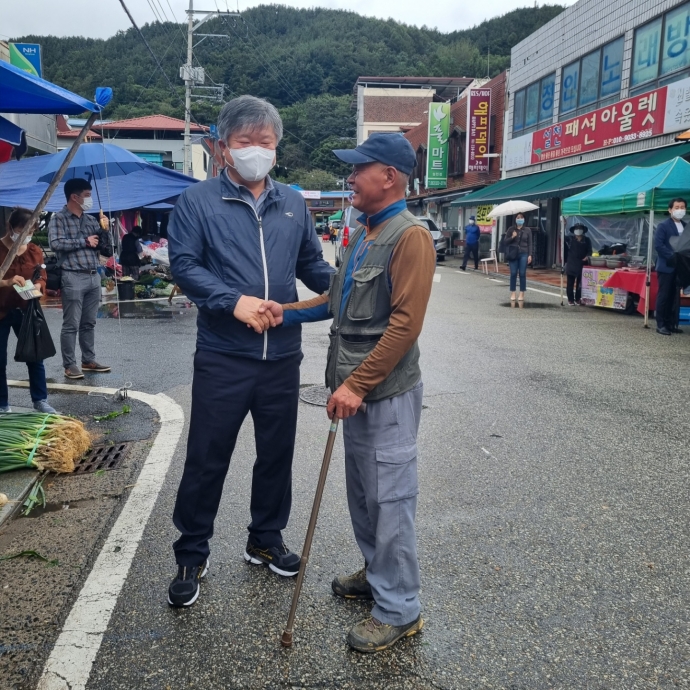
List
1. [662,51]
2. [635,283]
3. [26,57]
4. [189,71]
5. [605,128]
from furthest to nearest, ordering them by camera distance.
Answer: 1. [189,71]
2. [605,128]
3. [662,51]
4. [26,57]
5. [635,283]

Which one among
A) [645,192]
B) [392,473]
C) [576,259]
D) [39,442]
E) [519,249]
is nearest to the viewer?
[392,473]

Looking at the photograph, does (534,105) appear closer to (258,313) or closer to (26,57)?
(26,57)

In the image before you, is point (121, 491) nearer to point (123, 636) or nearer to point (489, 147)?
point (123, 636)

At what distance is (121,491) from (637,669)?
2.92 m

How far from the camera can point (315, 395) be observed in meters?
6.63

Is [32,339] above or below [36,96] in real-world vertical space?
below

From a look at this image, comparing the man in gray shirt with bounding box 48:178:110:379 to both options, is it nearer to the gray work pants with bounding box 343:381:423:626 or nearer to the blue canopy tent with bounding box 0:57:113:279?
the blue canopy tent with bounding box 0:57:113:279

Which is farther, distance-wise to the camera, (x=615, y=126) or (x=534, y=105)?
(x=534, y=105)

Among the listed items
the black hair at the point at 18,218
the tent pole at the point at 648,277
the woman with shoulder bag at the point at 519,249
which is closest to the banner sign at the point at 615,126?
the woman with shoulder bag at the point at 519,249

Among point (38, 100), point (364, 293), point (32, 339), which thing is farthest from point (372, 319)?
point (32, 339)

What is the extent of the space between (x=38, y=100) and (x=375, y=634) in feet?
13.2

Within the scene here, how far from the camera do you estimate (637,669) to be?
2484 mm

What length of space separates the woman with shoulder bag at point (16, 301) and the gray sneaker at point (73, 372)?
145cm

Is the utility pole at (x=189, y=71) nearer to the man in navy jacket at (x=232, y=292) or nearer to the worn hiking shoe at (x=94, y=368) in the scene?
the worn hiking shoe at (x=94, y=368)
